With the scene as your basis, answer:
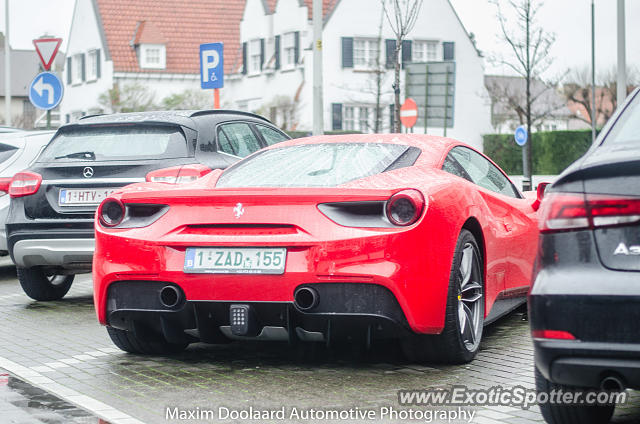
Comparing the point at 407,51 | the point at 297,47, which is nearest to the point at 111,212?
the point at 407,51

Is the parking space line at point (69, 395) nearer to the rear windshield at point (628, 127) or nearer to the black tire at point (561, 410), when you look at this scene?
the black tire at point (561, 410)

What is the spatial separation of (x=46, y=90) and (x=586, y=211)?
15.4 meters

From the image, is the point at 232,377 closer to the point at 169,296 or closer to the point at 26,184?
the point at 169,296

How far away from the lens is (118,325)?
21.3 feet

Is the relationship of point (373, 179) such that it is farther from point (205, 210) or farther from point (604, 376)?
point (604, 376)

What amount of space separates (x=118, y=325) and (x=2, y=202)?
19.0 ft

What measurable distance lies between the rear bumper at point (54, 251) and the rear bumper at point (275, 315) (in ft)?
9.00

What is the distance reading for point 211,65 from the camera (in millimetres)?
16797

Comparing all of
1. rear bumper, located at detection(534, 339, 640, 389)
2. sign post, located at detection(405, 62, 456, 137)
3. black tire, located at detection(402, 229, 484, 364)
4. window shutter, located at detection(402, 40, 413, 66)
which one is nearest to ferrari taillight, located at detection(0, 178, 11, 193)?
black tire, located at detection(402, 229, 484, 364)

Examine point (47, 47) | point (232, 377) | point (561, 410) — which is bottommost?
point (232, 377)

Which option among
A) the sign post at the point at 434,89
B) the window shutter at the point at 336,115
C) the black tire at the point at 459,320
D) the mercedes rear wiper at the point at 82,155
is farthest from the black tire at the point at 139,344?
the window shutter at the point at 336,115

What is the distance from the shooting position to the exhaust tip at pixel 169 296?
19.7 feet

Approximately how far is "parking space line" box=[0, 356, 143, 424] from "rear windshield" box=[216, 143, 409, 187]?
1472mm

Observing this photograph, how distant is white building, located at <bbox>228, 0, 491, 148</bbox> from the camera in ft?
166
